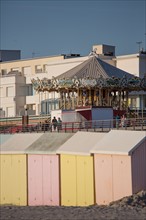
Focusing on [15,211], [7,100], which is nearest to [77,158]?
[15,211]

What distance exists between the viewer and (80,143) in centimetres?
3672

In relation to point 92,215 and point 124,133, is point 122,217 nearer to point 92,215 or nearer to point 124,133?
point 92,215

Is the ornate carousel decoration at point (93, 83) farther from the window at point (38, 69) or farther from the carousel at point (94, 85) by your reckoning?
the window at point (38, 69)

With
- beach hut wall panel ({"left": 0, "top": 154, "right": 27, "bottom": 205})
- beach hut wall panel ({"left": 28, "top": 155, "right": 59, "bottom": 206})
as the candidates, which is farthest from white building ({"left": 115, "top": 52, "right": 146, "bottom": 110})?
beach hut wall panel ({"left": 28, "top": 155, "right": 59, "bottom": 206})

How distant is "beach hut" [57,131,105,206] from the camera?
34.4m

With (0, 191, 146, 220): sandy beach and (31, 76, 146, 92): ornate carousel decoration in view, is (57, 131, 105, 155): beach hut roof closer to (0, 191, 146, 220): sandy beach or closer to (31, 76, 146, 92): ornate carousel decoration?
(0, 191, 146, 220): sandy beach

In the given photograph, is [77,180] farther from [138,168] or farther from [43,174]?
[138,168]

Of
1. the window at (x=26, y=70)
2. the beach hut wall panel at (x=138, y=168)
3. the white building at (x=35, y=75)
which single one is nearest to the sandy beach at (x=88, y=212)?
the beach hut wall panel at (x=138, y=168)

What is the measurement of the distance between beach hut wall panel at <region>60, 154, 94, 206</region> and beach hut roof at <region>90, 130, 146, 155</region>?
0.90m

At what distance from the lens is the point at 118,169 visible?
3303 cm

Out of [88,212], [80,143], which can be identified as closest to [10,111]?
[80,143]

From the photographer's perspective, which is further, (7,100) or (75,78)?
(7,100)

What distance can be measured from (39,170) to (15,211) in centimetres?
845

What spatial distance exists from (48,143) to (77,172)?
449 centimetres
